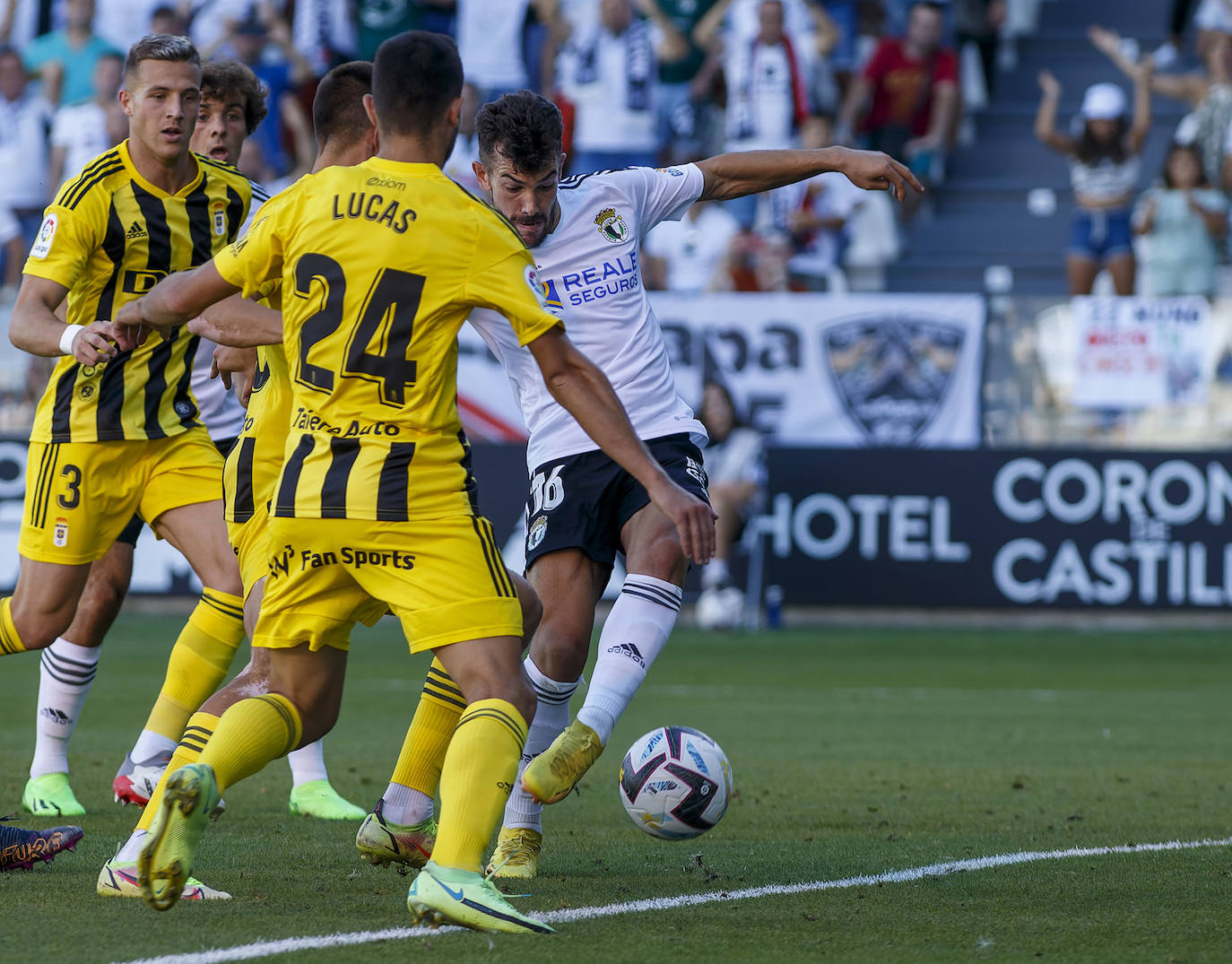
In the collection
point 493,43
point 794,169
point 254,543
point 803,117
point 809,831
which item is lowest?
point 809,831

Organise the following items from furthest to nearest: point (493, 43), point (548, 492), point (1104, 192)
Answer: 1. point (493, 43)
2. point (1104, 192)
3. point (548, 492)

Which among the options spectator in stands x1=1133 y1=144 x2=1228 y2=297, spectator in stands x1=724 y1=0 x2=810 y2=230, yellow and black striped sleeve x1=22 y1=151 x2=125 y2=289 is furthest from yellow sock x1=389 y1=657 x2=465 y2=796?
spectator in stands x1=724 y1=0 x2=810 y2=230

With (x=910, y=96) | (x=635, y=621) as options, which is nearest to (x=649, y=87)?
(x=910, y=96)

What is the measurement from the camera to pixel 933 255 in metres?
18.3

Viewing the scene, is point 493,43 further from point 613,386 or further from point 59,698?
point 613,386

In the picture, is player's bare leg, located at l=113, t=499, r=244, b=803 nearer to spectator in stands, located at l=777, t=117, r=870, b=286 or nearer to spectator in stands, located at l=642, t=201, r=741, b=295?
spectator in stands, located at l=642, t=201, r=741, b=295

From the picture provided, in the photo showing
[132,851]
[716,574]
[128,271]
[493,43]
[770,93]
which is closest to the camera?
[132,851]

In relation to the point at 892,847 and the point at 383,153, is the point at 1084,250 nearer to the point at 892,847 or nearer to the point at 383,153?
the point at 892,847

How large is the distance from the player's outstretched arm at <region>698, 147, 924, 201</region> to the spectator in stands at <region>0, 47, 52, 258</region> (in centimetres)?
1271

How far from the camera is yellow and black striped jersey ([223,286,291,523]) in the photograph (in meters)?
5.29

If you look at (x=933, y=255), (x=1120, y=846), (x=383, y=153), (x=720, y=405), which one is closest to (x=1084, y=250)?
(x=933, y=255)

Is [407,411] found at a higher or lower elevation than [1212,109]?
lower

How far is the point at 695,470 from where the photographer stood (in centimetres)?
555

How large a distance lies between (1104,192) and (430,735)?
1242 centimetres
